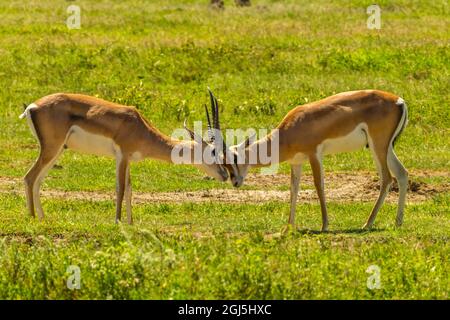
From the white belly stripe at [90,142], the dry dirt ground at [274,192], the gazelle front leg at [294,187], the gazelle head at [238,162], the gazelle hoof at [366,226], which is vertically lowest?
the gazelle hoof at [366,226]

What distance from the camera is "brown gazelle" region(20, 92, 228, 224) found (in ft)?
41.6

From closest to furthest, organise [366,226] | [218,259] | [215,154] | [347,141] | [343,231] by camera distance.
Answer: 1. [218,259]
2. [343,231]
3. [366,226]
4. [347,141]
5. [215,154]

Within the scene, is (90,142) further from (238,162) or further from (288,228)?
(288,228)

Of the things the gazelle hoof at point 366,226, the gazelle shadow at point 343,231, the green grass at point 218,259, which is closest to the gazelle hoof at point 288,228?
the green grass at point 218,259

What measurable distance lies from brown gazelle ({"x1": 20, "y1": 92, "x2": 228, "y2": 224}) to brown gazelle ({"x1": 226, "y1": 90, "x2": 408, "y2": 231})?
845 mm

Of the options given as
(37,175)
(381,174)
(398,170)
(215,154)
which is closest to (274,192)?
(215,154)

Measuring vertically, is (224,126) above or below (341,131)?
below

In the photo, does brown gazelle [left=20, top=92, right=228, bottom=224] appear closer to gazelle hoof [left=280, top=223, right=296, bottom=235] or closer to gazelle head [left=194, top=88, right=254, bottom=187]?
gazelle head [left=194, top=88, right=254, bottom=187]

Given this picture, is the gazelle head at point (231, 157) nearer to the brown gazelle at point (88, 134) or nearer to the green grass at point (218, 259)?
the brown gazelle at point (88, 134)

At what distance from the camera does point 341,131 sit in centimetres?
1244

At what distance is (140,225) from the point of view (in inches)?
484

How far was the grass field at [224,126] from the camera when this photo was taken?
9.09 meters

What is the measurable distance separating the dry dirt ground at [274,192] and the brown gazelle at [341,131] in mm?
1819

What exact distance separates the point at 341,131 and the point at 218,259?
3626 mm
